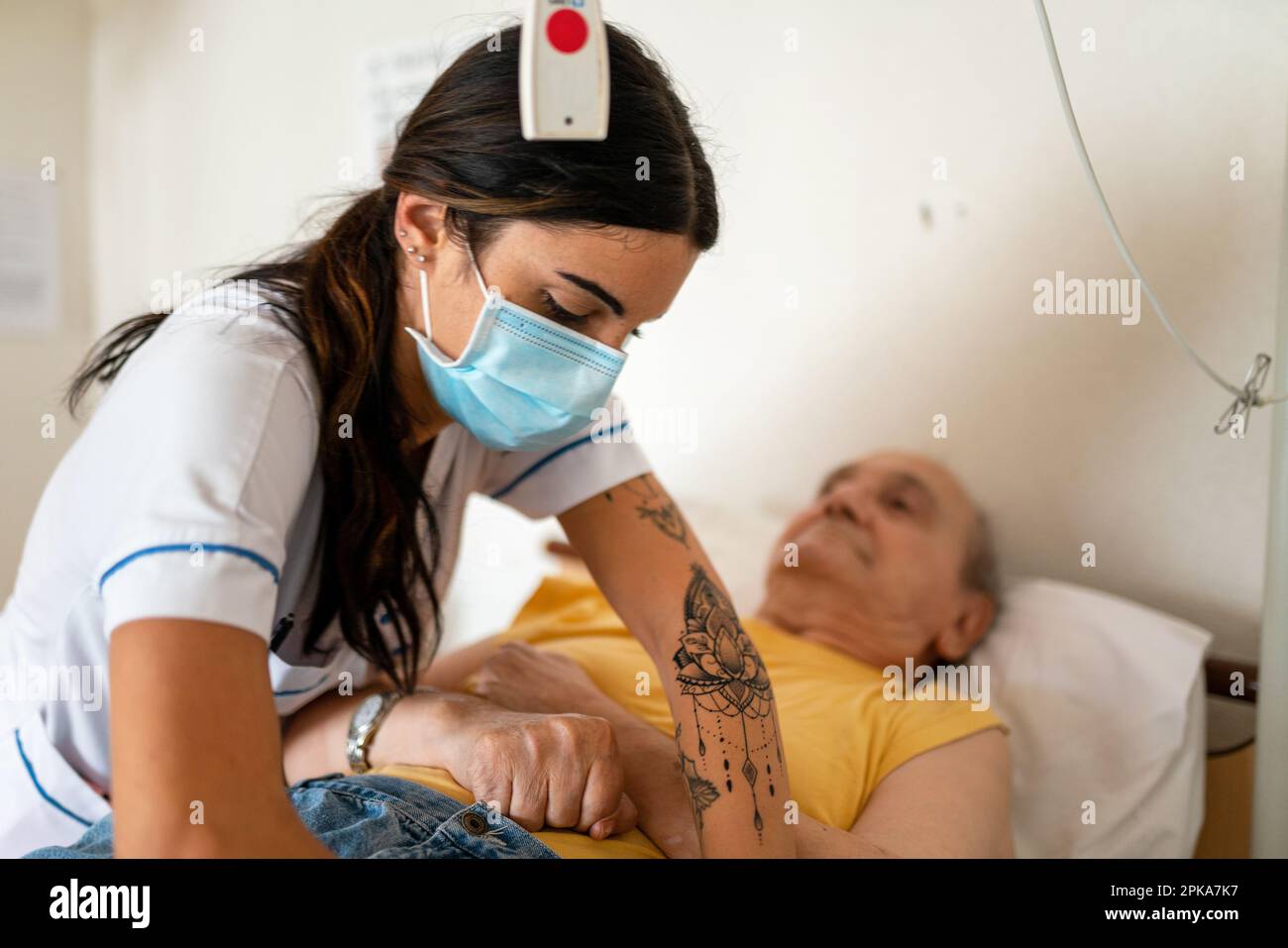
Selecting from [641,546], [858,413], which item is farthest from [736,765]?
[858,413]

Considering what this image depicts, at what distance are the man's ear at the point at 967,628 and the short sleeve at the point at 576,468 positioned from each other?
78 centimetres

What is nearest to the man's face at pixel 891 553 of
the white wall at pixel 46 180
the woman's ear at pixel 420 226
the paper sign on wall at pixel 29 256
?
the woman's ear at pixel 420 226

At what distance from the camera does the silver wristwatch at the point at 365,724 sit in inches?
46.5

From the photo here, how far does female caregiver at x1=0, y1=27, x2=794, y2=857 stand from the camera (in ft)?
2.35

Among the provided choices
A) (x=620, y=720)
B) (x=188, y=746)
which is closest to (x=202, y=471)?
(x=188, y=746)

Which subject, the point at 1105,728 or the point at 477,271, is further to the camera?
the point at 1105,728

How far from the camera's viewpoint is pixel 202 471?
754mm

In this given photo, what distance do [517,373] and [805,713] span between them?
73 centimetres

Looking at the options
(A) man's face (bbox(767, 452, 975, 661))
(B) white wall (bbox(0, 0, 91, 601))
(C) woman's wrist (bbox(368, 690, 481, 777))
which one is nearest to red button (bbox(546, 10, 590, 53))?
(C) woman's wrist (bbox(368, 690, 481, 777))

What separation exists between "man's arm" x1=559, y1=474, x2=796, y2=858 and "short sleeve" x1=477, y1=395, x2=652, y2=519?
17 mm

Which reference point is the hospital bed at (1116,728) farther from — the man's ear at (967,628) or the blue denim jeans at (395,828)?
the blue denim jeans at (395,828)

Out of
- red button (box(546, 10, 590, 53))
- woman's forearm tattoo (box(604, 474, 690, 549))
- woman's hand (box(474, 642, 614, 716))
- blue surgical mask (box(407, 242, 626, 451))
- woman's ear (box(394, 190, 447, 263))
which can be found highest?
red button (box(546, 10, 590, 53))

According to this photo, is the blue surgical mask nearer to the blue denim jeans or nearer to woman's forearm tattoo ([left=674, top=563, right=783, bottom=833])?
woman's forearm tattoo ([left=674, top=563, right=783, bottom=833])

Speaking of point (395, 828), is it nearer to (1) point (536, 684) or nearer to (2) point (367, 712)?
(2) point (367, 712)
